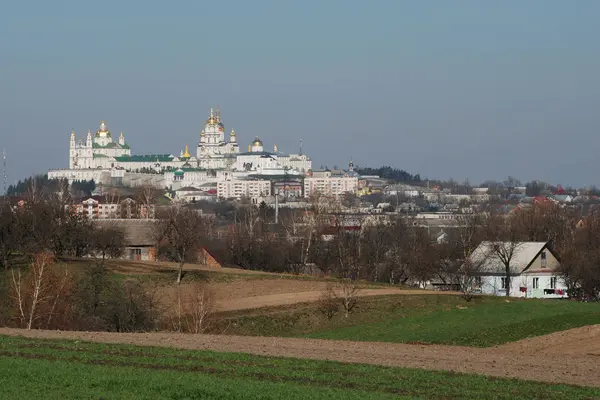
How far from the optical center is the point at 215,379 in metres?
17.9

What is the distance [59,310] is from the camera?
32281 mm

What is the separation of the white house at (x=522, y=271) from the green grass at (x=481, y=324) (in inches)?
720

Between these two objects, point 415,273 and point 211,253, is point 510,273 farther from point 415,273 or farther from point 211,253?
point 211,253

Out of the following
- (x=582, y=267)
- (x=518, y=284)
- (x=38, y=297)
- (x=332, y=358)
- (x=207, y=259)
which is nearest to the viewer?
(x=332, y=358)

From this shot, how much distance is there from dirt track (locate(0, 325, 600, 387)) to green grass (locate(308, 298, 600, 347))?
2699mm

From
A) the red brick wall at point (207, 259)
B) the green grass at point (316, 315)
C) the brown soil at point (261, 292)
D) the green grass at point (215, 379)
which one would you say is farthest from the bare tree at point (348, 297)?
the red brick wall at point (207, 259)

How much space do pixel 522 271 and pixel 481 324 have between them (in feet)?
81.9

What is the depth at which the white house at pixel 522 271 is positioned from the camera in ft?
190

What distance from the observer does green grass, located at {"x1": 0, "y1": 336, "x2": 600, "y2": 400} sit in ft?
54.5

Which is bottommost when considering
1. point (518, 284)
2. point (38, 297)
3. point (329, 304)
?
point (329, 304)

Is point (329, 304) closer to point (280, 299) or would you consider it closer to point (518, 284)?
point (280, 299)

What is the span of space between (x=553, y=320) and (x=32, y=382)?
18.5 m

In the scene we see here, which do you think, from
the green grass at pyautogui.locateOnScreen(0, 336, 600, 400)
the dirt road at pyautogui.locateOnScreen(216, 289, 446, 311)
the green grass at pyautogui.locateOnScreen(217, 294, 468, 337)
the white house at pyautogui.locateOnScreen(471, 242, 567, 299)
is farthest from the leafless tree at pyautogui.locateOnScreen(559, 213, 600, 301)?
the green grass at pyautogui.locateOnScreen(0, 336, 600, 400)

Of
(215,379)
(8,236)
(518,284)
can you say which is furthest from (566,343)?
(518,284)
